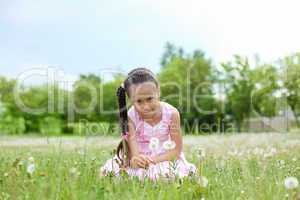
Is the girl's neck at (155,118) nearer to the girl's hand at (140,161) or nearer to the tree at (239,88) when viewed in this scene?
the girl's hand at (140,161)

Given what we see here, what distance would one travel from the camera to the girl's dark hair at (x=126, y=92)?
5324 mm

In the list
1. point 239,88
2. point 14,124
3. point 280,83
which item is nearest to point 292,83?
point 280,83

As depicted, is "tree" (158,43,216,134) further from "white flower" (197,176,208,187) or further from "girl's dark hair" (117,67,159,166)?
"white flower" (197,176,208,187)

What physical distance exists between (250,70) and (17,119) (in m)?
20.1

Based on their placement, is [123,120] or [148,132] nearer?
[123,120]

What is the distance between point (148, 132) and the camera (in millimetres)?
5824

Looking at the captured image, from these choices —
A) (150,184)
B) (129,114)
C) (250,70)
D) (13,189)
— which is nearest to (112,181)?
(150,184)

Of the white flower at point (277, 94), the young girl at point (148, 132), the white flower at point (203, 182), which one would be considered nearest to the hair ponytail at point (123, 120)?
the young girl at point (148, 132)

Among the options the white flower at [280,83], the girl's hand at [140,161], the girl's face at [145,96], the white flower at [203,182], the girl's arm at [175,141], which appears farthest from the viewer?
the white flower at [280,83]

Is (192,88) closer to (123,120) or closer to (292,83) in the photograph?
(292,83)

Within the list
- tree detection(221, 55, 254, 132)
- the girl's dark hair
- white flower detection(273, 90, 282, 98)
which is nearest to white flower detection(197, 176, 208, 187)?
the girl's dark hair

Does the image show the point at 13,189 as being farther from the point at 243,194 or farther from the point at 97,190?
the point at 243,194

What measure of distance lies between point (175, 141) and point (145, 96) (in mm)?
573

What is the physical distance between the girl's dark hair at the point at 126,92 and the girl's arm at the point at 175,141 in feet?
0.93
